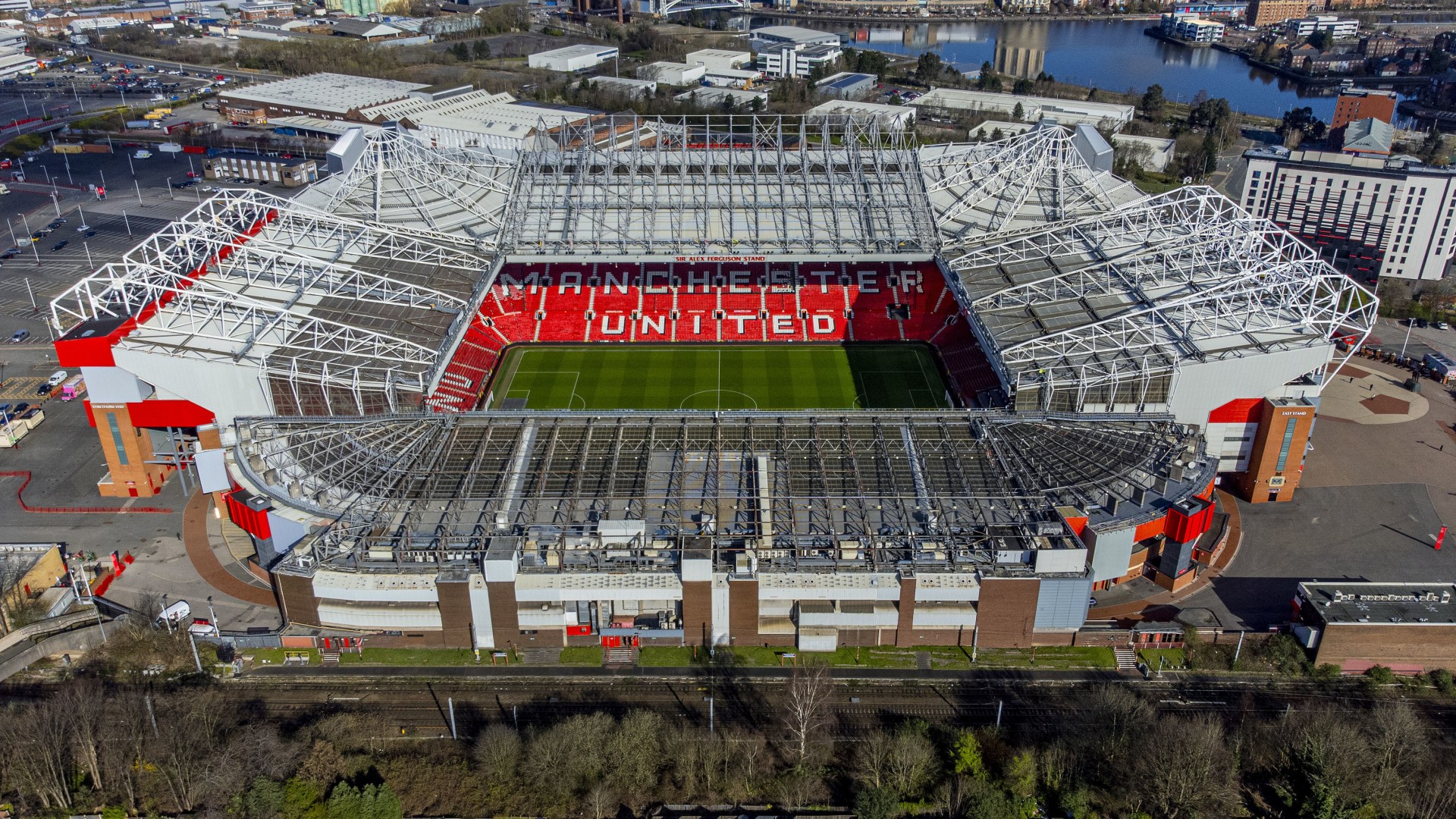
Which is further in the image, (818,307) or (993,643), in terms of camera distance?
(818,307)

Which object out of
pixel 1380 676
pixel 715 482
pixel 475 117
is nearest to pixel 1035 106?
pixel 475 117

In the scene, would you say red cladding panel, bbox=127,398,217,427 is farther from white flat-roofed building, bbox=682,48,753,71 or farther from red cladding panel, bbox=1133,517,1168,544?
white flat-roofed building, bbox=682,48,753,71

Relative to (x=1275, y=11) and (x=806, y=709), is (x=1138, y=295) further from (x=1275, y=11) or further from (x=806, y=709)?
(x=1275, y=11)

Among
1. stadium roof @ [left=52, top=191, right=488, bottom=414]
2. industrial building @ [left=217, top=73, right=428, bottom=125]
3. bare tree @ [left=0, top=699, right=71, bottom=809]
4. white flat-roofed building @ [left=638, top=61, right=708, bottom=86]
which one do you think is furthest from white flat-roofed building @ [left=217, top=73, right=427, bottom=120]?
bare tree @ [left=0, top=699, right=71, bottom=809]

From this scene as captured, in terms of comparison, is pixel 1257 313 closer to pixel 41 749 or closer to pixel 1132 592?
pixel 1132 592

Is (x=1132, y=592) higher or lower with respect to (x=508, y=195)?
lower

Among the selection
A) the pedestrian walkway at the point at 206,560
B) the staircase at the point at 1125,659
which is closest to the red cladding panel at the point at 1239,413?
the staircase at the point at 1125,659

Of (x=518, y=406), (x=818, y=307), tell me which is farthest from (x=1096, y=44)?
(x=518, y=406)
